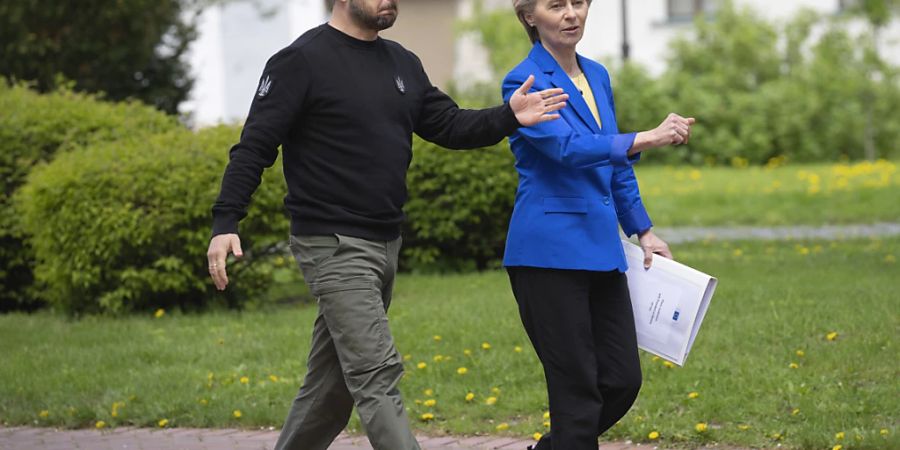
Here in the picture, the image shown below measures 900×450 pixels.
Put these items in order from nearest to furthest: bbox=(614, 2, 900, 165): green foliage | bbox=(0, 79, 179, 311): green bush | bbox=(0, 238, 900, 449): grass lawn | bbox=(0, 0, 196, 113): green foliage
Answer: bbox=(0, 238, 900, 449): grass lawn < bbox=(0, 79, 179, 311): green bush < bbox=(0, 0, 196, 113): green foliage < bbox=(614, 2, 900, 165): green foliage

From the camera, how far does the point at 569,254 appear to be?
4562 millimetres

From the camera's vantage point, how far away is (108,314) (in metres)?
10.3

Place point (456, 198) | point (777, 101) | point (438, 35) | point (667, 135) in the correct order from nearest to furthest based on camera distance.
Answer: point (667, 135) → point (456, 198) → point (777, 101) → point (438, 35)

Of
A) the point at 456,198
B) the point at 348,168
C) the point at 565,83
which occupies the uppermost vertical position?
the point at 565,83

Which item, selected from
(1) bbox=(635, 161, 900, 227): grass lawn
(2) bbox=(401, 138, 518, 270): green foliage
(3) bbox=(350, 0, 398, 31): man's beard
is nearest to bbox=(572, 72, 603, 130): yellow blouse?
(3) bbox=(350, 0, 398, 31): man's beard

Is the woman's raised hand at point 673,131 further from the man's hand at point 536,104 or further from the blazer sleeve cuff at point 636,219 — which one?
the blazer sleeve cuff at point 636,219

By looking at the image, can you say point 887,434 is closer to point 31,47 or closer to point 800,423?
point 800,423

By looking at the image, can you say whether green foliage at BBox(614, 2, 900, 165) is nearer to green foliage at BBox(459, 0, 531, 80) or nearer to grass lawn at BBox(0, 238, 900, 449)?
green foliage at BBox(459, 0, 531, 80)

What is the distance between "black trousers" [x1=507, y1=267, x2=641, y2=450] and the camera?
15.1 feet

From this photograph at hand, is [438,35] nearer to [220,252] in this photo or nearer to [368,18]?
[368,18]

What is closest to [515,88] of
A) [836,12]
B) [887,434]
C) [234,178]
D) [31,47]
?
[234,178]

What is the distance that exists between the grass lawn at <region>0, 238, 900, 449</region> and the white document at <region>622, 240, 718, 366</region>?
4.62 ft

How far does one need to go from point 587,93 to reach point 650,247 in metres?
0.57

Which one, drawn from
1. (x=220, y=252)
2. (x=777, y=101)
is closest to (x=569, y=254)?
(x=220, y=252)
